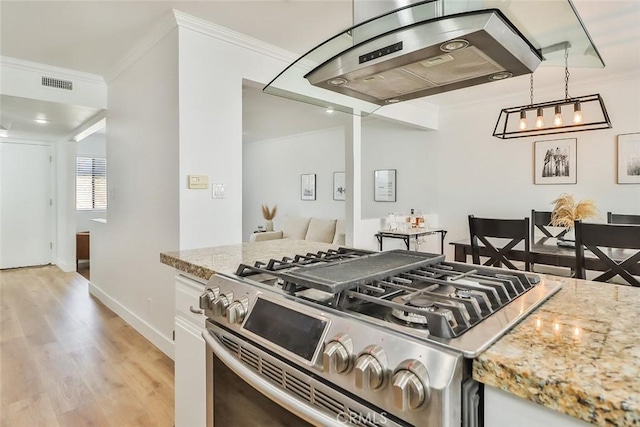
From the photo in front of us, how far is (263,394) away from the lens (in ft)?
2.93

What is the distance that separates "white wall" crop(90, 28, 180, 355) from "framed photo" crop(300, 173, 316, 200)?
3501 mm

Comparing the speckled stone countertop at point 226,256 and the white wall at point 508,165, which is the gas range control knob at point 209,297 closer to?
the speckled stone countertop at point 226,256

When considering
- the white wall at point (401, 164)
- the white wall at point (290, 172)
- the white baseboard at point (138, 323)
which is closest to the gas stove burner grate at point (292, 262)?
the white baseboard at point (138, 323)

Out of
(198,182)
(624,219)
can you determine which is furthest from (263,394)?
(624,219)

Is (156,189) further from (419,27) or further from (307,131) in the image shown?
(307,131)

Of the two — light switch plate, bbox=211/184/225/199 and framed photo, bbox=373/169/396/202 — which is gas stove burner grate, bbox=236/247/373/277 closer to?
light switch plate, bbox=211/184/225/199

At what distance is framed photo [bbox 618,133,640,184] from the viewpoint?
3.54 meters

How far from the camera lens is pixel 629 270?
82.2 inches

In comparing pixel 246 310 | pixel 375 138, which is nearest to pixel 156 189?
pixel 246 310

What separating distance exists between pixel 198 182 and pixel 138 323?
150 centimetres

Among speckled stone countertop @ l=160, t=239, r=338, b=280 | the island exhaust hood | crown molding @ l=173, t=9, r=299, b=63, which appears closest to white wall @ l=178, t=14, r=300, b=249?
crown molding @ l=173, t=9, r=299, b=63

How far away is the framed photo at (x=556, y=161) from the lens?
3924 millimetres

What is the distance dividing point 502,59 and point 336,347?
0.93 m

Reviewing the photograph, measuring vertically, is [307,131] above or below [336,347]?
above
